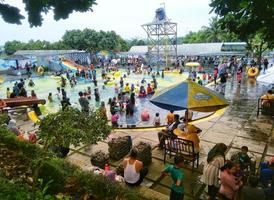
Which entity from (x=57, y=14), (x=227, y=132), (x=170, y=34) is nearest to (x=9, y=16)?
(x=57, y=14)

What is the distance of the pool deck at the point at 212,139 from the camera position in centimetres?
645

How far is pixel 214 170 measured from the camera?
5645 millimetres

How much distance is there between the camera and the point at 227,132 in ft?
32.6

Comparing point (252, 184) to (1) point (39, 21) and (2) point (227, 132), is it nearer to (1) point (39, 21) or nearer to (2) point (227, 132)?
(1) point (39, 21)

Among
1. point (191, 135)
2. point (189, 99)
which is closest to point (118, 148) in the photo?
point (191, 135)

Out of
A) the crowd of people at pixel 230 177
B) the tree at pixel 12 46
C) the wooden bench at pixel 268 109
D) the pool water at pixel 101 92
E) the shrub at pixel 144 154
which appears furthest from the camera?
the tree at pixel 12 46

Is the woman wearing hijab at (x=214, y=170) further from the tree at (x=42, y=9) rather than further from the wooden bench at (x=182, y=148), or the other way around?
the tree at (x=42, y=9)

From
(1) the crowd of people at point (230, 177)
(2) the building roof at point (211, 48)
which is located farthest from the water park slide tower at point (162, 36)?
(1) the crowd of people at point (230, 177)

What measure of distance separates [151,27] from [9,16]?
41.7m

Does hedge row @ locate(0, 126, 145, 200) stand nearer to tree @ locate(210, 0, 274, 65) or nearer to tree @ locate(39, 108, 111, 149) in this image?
→ tree @ locate(39, 108, 111, 149)

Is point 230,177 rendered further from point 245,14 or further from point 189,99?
point 245,14

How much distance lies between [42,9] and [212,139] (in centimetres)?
691

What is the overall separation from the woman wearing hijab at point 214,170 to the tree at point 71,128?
88.2 inches

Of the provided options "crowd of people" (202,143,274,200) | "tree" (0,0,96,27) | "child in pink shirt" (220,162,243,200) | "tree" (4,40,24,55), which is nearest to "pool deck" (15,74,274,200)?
"crowd of people" (202,143,274,200)
